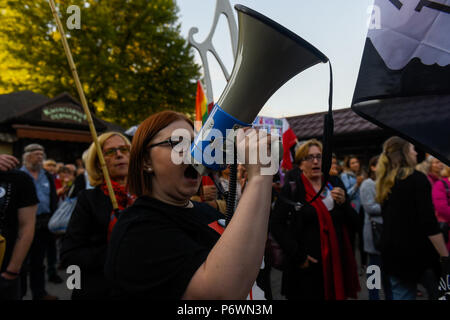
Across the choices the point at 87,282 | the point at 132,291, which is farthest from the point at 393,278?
the point at 132,291

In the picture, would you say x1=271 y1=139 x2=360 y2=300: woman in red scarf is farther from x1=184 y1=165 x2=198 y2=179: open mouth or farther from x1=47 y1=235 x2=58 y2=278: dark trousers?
x1=47 y1=235 x2=58 y2=278: dark trousers

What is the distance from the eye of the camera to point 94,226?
205 centimetres

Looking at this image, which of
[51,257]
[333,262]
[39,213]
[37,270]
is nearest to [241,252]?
[333,262]

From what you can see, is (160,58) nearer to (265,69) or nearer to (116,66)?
(116,66)

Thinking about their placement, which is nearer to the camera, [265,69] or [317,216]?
[265,69]

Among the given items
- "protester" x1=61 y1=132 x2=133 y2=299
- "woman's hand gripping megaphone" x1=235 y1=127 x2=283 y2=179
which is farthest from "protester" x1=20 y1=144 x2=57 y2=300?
"woman's hand gripping megaphone" x1=235 y1=127 x2=283 y2=179

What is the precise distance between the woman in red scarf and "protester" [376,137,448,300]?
0.32 metres

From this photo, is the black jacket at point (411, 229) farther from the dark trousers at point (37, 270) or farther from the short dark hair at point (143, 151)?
the dark trousers at point (37, 270)

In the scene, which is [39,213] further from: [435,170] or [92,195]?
[435,170]

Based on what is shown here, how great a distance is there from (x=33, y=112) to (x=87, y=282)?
1268 centimetres

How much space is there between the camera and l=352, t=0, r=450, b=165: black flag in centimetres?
89

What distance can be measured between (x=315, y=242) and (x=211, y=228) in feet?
6.01

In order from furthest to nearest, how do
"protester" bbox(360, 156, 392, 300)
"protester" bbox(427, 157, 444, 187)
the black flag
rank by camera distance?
"protester" bbox(427, 157, 444, 187) → "protester" bbox(360, 156, 392, 300) → the black flag
